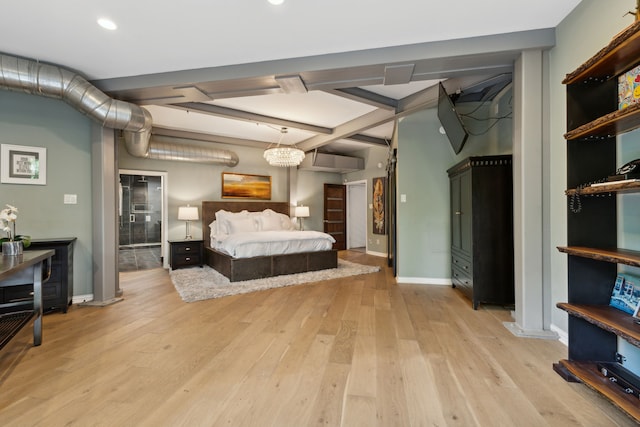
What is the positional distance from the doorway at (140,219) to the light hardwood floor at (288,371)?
11.2 feet

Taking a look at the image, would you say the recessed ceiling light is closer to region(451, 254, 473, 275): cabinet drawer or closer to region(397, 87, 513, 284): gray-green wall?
region(397, 87, 513, 284): gray-green wall

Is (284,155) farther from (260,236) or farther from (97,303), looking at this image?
(97,303)

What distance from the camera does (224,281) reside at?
4.45 meters

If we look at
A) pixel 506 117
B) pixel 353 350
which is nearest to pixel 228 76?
pixel 353 350

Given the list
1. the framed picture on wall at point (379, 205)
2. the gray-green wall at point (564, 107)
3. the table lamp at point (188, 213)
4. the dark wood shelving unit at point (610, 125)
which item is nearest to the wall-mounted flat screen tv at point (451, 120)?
the gray-green wall at point (564, 107)

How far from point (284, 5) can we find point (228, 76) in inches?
44.8

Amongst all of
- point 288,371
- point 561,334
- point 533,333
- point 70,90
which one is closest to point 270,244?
point 288,371

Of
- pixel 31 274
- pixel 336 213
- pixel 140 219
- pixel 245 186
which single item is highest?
pixel 245 186

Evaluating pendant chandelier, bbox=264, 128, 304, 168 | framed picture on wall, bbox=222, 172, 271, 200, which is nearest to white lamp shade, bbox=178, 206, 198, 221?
framed picture on wall, bbox=222, 172, 271, 200

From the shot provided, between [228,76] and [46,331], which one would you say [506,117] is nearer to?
[228,76]

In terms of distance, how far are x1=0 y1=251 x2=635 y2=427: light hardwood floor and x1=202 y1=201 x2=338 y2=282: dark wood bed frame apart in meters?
1.32

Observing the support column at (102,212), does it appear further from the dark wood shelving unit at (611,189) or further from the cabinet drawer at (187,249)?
the dark wood shelving unit at (611,189)

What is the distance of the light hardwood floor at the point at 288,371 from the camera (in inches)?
59.9

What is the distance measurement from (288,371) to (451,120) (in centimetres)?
304
